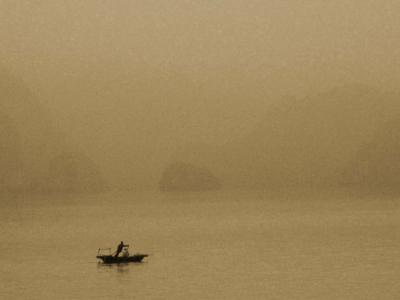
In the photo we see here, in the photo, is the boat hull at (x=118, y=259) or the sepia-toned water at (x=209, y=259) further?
the boat hull at (x=118, y=259)

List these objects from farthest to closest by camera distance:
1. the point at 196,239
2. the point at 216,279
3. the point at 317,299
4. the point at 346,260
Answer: the point at 196,239 < the point at 346,260 < the point at 216,279 < the point at 317,299

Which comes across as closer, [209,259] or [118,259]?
[118,259]

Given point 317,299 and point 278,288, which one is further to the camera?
point 278,288

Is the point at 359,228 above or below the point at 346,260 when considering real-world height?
above

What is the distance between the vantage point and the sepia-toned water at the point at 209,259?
204 feet

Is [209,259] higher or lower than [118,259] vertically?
higher

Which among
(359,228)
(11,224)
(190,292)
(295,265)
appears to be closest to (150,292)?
(190,292)

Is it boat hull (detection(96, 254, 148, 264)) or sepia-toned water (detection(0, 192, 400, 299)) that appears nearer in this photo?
sepia-toned water (detection(0, 192, 400, 299))

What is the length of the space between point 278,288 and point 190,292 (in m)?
6.45

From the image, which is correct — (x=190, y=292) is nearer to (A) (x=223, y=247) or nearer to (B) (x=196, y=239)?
(A) (x=223, y=247)

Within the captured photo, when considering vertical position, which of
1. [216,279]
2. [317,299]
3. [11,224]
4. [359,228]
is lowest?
[317,299]

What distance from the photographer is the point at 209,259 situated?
269ft

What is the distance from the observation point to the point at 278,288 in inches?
2451

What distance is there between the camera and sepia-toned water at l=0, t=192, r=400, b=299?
6216 cm
